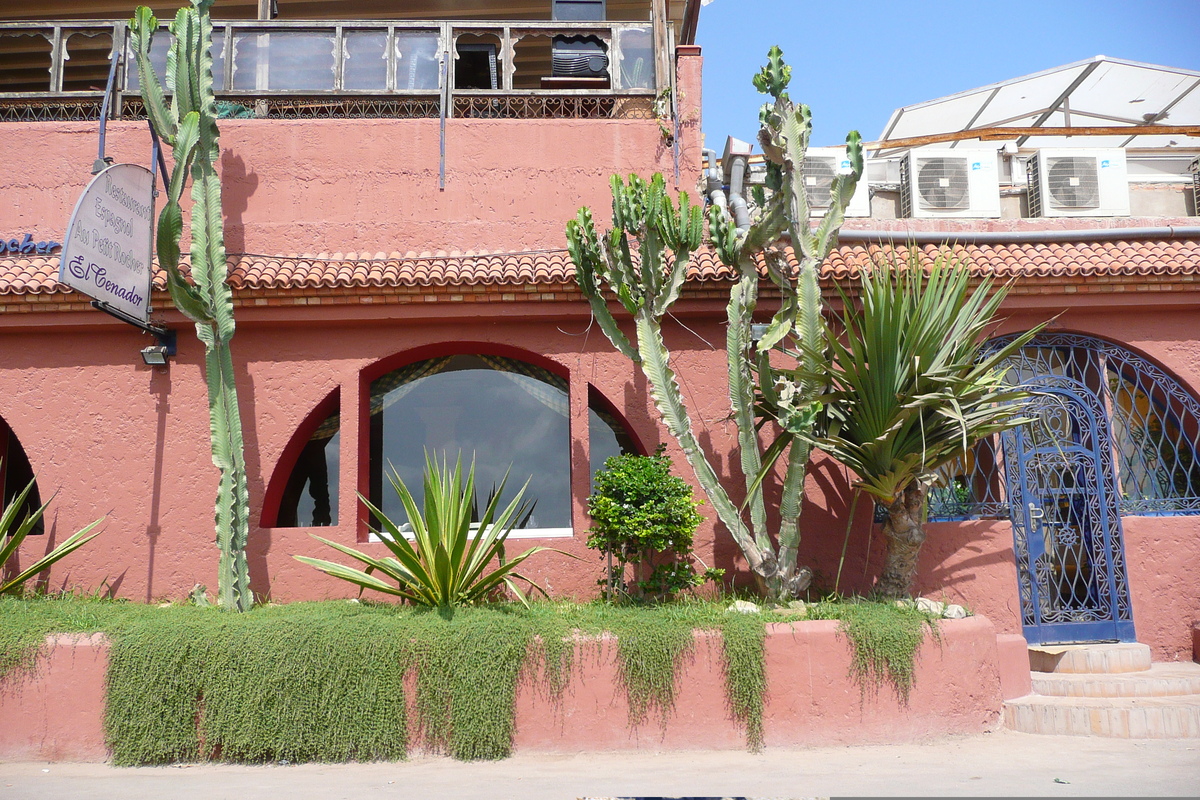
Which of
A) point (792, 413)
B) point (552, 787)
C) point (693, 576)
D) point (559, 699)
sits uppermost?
point (792, 413)

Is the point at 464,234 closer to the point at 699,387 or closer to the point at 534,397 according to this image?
the point at 534,397

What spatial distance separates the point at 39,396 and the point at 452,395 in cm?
353

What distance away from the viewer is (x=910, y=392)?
20.3 ft

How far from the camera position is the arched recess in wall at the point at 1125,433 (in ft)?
24.7

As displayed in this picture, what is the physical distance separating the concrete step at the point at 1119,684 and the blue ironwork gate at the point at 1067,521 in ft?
2.23

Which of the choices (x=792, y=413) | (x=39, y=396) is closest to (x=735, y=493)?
(x=792, y=413)

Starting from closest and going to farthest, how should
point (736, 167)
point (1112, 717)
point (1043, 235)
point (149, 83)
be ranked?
point (1112, 717)
point (149, 83)
point (1043, 235)
point (736, 167)

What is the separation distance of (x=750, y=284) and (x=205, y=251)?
4.33 m

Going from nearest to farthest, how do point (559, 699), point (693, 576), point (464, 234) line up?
1. point (559, 699)
2. point (693, 576)
3. point (464, 234)

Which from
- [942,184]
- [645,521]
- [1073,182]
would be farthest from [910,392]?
[1073,182]

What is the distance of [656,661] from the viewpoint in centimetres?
596

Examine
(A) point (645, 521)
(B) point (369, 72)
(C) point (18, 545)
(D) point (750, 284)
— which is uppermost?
(B) point (369, 72)

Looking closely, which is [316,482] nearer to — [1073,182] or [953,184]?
[953,184]

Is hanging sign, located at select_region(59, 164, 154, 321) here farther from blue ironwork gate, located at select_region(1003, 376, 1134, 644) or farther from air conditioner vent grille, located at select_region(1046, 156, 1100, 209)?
air conditioner vent grille, located at select_region(1046, 156, 1100, 209)
